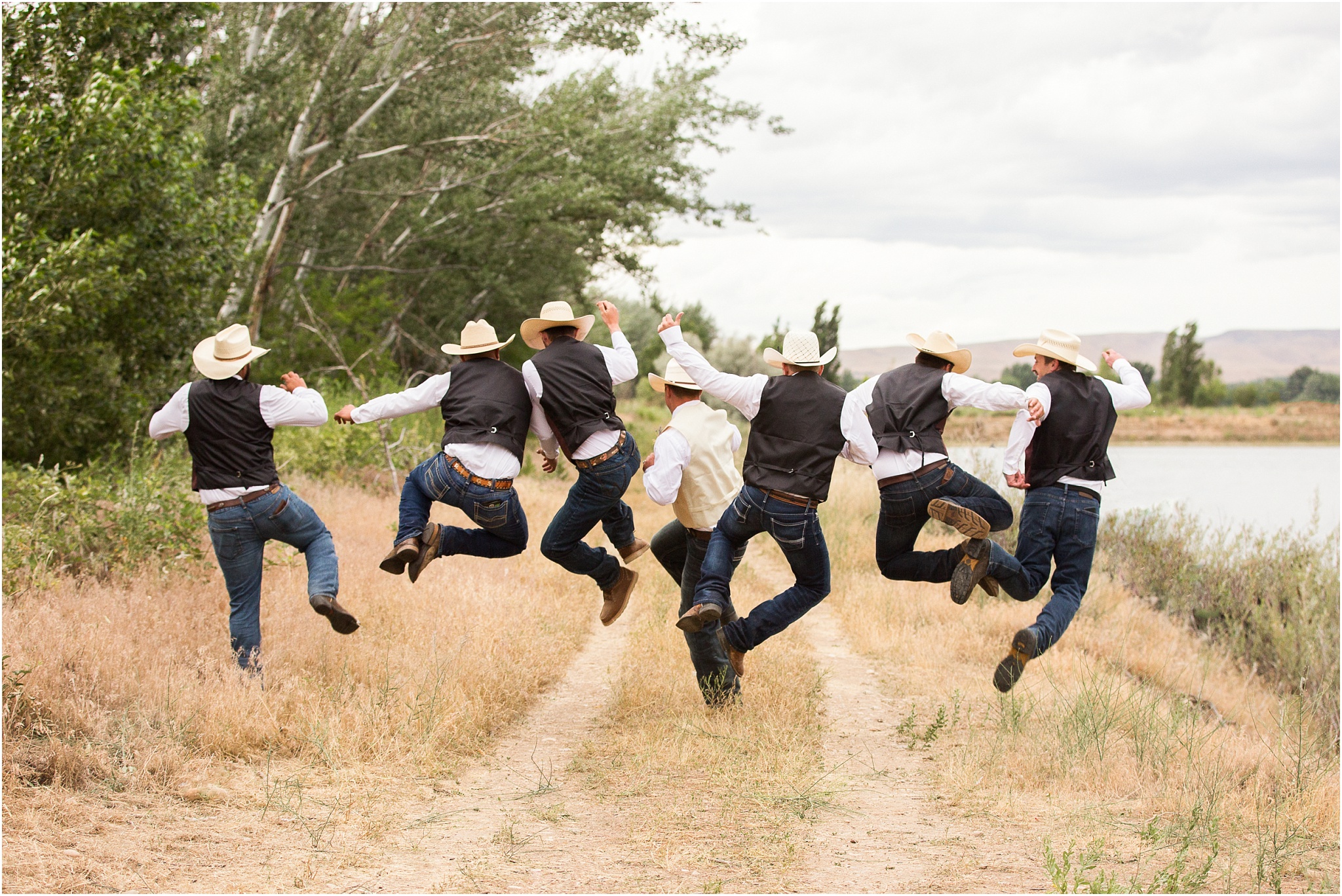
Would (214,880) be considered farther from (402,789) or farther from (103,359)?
(103,359)

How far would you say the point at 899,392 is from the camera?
303 inches

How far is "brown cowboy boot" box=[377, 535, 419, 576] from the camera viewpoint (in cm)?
742

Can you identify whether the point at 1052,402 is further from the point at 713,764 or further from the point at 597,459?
the point at 713,764

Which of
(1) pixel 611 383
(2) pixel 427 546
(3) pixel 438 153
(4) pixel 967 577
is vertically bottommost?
(4) pixel 967 577

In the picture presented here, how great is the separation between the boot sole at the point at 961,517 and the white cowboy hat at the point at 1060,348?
1.11 metres

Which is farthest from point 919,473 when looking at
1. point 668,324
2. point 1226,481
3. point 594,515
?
point 1226,481

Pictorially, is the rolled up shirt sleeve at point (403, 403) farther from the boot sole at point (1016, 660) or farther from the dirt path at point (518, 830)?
the boot sole at point (1016, 660)

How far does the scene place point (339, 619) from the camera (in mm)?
7516

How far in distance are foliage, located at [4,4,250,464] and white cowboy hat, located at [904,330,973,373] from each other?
9181mm

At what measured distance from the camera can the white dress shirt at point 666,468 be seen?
748 cm

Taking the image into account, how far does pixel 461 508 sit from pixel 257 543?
5.49ft

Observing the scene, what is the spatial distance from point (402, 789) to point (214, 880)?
62.4 inches

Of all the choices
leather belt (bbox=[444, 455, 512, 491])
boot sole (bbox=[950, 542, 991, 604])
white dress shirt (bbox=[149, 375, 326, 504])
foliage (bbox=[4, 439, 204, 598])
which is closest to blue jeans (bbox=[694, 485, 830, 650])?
boot sole (bbox=[950, 542, 991, 604])

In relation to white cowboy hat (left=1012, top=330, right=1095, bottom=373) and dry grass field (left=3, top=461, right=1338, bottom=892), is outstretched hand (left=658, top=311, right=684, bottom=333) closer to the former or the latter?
white cowboy hat (left=1012, top=330, right=1095, bottom=373)
